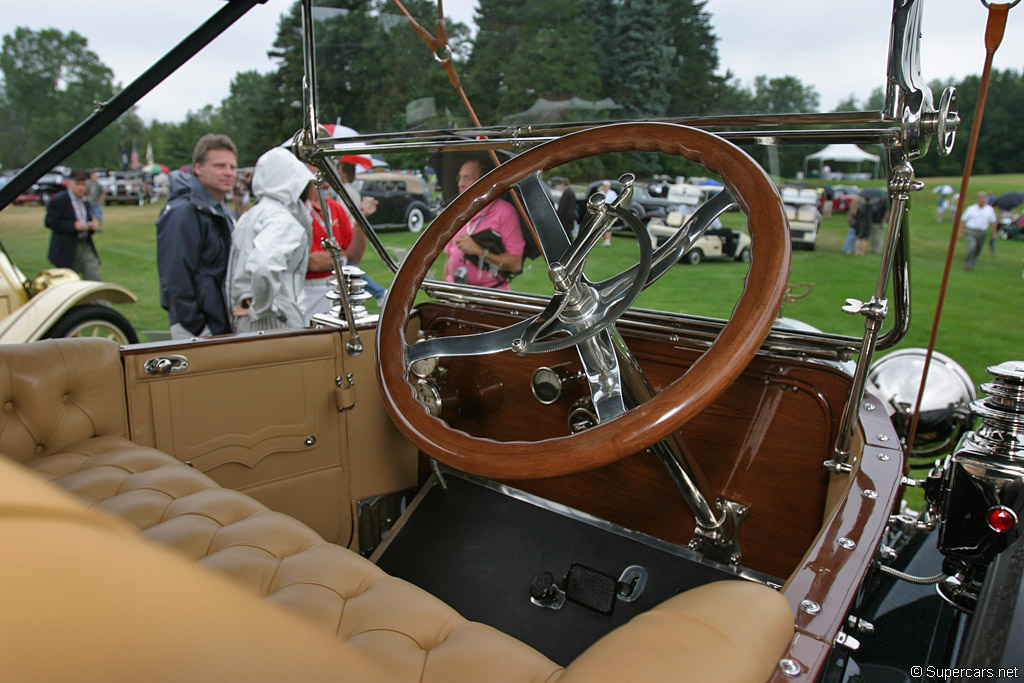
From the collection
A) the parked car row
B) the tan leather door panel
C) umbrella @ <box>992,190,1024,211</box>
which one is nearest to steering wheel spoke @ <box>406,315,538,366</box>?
the tan leather door panel

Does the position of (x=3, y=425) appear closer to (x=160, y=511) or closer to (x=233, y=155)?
(x=160, y=511)

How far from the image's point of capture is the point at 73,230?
221 inches

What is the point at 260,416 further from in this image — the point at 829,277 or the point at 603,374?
the point at 829,277

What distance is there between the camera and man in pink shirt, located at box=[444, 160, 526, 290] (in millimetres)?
1662

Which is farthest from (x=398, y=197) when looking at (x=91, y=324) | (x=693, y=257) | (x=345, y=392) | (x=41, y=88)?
(x=91, y=324)

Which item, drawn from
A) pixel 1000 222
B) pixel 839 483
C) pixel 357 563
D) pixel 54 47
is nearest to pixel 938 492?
pixel 839 483

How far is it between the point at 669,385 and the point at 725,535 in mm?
674

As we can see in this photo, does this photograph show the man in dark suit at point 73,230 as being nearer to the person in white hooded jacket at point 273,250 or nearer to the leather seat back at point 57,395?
the person in white hooded jacket at point 273,250

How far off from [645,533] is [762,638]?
92 centimetres

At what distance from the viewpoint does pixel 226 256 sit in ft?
11.5

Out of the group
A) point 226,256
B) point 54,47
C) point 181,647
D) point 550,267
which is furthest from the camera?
point 54,47

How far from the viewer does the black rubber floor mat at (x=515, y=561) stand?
153 cm

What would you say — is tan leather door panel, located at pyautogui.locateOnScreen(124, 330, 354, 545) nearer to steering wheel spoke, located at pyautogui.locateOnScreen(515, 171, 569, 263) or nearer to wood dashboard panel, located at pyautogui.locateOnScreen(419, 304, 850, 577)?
wood dashboard panel, located at pyautogui.locateOnScreen(419, 304, 850, 577)

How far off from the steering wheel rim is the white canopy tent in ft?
Result: 0.93
